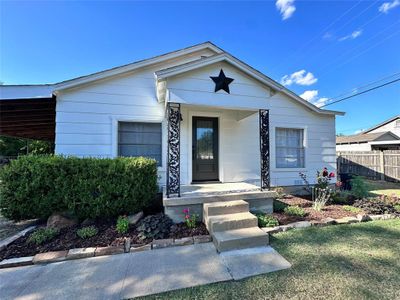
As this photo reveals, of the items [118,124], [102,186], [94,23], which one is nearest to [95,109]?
[118,124]

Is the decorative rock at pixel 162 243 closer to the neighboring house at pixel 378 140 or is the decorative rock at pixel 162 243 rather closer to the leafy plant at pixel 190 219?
the leafy plant at pixel 190 219

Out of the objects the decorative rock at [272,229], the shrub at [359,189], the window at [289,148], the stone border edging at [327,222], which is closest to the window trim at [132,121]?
the decorative rock at [272,229]

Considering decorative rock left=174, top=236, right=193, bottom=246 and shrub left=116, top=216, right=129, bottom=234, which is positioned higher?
shrub left=116, top=216, right=129, bottom=234

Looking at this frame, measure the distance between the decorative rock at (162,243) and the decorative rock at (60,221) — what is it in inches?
76.4

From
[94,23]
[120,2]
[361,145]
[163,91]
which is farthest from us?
[361,145]

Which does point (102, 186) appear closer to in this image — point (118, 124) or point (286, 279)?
point (118, 124)

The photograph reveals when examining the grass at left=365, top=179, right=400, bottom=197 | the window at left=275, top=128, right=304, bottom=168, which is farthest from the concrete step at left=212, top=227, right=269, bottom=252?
the grass at left=365, top=179, right=400, bottom=197

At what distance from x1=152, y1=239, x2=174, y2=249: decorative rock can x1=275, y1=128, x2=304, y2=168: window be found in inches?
197

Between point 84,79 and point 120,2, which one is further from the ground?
point 120,2

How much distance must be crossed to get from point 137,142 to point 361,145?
69.1 feet

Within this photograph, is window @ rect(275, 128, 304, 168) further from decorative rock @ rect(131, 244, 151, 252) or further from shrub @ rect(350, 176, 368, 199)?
decorative rock @ rect(131, 244, 151, 252)

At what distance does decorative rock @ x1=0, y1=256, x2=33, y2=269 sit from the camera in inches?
112

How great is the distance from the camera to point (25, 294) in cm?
228

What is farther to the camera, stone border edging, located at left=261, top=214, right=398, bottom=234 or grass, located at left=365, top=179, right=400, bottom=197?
grass, located at left=365, top=179, right=400, bottom=197
